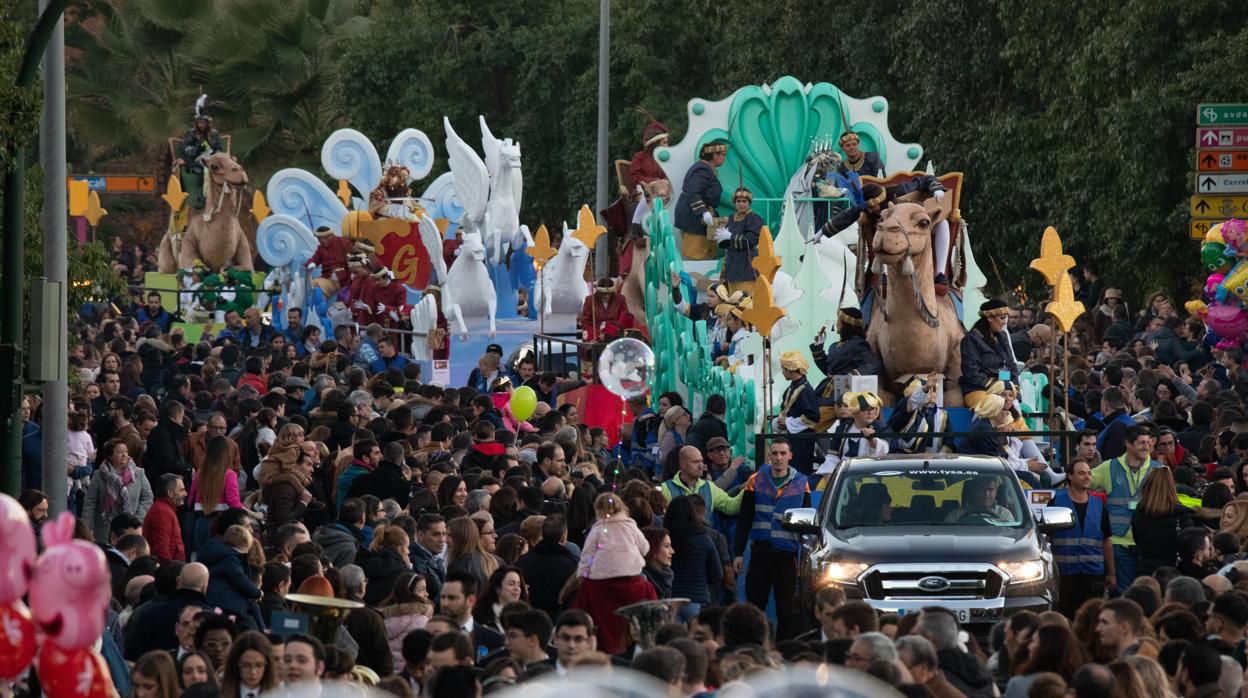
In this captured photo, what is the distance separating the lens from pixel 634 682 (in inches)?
276

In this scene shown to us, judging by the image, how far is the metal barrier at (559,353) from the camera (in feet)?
88.7

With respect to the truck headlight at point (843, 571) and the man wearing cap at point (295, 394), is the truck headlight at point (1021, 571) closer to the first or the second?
the truck headlight at point (843, 571)

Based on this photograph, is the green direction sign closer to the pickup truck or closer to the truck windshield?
the pickup truck

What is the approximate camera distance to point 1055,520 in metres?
13.7

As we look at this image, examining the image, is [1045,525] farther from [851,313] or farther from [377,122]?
[377,122]

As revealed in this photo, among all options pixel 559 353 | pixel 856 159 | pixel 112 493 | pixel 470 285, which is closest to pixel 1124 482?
pixel 112 493

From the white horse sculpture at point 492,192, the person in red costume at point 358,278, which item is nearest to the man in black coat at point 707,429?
the person in red costume at point 358,278

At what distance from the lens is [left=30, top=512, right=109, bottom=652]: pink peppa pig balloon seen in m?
6.54

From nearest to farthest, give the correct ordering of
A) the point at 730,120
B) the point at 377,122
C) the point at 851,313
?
the point at 851,313
the point at 730,120
the point at 377,122

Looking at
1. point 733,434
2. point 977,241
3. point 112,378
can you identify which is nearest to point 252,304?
point 977,241

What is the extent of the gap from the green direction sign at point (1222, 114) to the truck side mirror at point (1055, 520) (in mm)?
10867

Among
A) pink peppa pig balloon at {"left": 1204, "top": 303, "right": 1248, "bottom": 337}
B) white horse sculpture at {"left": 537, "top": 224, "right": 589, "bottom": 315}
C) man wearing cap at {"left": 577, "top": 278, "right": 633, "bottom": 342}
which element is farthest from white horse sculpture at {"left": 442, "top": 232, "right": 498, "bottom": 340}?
pink peppa pig balloon at {"left": 1204, "top": 303, "right": 1248, "bottom": 337}

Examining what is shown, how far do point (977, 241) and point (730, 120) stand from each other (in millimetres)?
8749

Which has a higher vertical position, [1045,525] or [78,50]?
[78,50]
